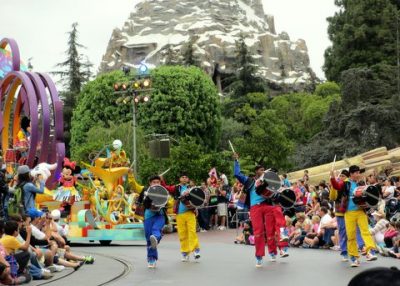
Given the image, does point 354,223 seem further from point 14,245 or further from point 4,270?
point 4,270

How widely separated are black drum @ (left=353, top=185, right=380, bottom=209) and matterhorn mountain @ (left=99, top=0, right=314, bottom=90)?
239 ft

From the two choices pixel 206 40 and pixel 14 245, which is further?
pixel 206 40

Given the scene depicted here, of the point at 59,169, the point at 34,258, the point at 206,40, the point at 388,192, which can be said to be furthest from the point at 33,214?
the point at 206,40

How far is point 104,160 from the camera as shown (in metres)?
21.4

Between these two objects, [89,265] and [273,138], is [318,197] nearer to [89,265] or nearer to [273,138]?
[89,265]

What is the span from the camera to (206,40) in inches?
3610

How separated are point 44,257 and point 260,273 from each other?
3392mm

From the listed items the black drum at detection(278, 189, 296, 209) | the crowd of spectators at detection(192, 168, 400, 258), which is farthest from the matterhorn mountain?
the black drum at detection(278, 189, 296, 209)

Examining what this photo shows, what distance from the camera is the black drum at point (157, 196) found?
45.5 ft

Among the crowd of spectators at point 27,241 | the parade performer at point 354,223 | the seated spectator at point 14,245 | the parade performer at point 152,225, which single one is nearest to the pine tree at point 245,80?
the crowd of spectators at point 27,241

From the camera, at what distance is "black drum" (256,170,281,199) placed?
13688 millimetres

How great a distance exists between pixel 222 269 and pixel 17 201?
4.18 m

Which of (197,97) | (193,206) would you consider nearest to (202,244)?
(193,206)

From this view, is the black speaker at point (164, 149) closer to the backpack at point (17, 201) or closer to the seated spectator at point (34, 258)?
the backpack at point (17, 201)
